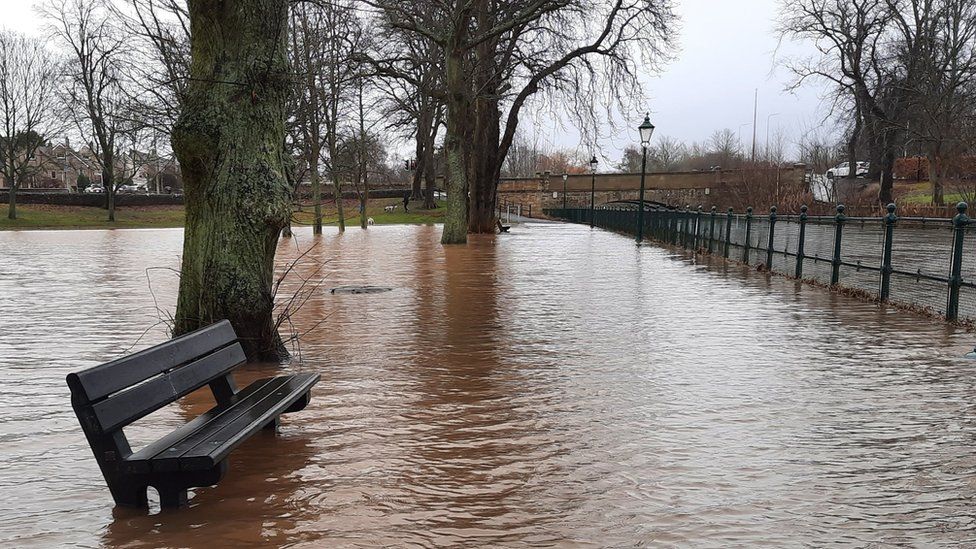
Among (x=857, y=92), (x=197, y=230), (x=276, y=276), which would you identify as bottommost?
(x=276, y=276)

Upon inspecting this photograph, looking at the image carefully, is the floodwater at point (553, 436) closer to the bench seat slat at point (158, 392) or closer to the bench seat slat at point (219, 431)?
the bench seat slat at point (219, 431)

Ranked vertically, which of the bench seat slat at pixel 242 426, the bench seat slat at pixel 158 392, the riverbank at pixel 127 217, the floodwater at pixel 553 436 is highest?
the bench seat slat at pixel 158 392

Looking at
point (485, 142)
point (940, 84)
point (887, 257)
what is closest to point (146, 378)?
point (887, 257)

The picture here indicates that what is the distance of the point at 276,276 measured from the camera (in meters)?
16.0

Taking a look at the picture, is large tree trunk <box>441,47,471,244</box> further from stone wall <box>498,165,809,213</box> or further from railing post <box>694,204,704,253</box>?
stone wall <box>498,165,809,213</box>

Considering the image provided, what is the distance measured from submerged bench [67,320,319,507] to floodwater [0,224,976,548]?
0.60 feet

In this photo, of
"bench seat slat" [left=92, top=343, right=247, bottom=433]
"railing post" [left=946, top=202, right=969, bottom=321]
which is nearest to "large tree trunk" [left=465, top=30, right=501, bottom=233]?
"railing post" [left=946, top=202, right=969, bottom=321]

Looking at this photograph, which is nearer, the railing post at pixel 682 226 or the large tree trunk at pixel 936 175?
the railing post at pixel 682 226

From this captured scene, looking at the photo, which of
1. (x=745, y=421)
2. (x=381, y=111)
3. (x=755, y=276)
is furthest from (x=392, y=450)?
(x=381, y=111)

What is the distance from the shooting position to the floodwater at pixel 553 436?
3.59 metres

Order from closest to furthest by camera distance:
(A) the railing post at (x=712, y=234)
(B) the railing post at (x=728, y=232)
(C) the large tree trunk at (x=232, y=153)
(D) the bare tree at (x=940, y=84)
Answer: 1. (C) the large tree trunk at (x=232, y=153)
2. (B) the railing post at (x=728, y=232)
3. (A) the railing post at (x=712, y=234)
4. (D) the bare tree at (x=940, y=84)

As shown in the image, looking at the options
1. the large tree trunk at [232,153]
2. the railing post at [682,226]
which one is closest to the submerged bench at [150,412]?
the large tree trunk at [232,153]

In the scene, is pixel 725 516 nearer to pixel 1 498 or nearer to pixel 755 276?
pixel 1 498

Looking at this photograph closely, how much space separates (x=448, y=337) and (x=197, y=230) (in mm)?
2924
